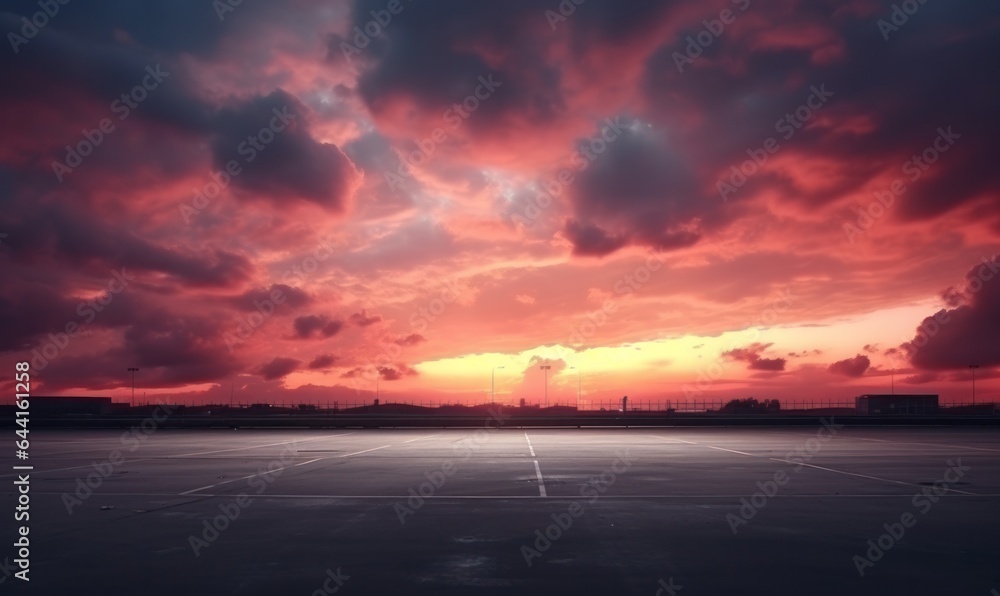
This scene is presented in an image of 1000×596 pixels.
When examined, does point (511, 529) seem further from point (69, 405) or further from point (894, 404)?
point (69, 405)

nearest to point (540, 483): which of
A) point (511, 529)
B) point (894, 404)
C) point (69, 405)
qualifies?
point (511, 529)

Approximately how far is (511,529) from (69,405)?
149 meters

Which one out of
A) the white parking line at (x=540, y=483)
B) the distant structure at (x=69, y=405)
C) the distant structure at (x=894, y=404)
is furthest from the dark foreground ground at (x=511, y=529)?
the distant structure at (x=69, y=405)

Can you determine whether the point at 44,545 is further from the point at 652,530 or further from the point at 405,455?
the point at 405,455

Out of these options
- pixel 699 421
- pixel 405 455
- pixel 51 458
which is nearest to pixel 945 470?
pixel 405 455

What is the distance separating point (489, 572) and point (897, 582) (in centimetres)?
518

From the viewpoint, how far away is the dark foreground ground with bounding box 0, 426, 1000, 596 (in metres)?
9.24

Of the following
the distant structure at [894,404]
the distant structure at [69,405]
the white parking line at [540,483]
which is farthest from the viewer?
the distant structure at [69,405]

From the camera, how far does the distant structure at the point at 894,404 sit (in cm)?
11925

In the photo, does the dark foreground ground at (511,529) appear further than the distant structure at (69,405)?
No

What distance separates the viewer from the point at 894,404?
12031cm

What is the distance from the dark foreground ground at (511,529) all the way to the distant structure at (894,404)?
106 metres

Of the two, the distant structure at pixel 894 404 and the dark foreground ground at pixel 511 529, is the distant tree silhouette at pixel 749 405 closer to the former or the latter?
the distant structure at pixel 894 404

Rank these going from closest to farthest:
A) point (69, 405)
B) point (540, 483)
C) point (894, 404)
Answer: point (540, 483) < point (894, 404) < point (69, 405)
